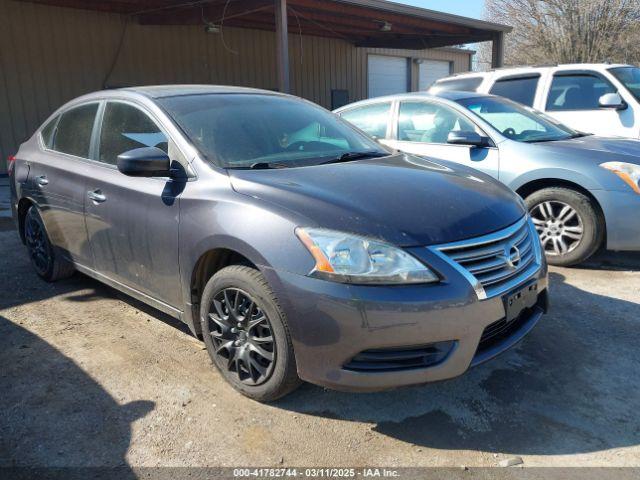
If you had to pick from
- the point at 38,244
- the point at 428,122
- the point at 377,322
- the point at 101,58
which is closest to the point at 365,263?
the point at 377,322

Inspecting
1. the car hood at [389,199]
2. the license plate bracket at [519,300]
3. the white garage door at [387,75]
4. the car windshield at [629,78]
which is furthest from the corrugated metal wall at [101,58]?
the license plate bracket at [519,300]

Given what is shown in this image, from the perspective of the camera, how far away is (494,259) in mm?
2547

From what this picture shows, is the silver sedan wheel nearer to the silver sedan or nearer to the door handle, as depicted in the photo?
the silver sedan

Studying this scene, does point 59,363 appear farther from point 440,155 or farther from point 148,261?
point 440,155

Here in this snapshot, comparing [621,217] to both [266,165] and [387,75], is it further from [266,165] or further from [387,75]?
[387,75]

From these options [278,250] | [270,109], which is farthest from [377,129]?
[278,250]

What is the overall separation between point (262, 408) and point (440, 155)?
11.3 feet

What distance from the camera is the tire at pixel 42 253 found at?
14.3ft

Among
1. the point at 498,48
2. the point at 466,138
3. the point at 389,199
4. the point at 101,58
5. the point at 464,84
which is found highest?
the point at 498,48

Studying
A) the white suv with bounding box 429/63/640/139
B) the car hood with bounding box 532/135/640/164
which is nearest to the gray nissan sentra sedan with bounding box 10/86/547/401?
the car hood with bounding box 532/135/640/164

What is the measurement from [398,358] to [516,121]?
3957mm

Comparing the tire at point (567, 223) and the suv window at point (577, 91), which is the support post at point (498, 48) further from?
the tire at point (567, 223)

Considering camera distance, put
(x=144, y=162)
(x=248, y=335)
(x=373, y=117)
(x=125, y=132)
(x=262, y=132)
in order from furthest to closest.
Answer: (x=373, y=117) < (x=125, y=132) < (x=262, y=132) < (x=144, y=162) < (x=248, y=335)

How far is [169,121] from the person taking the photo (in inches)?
124
